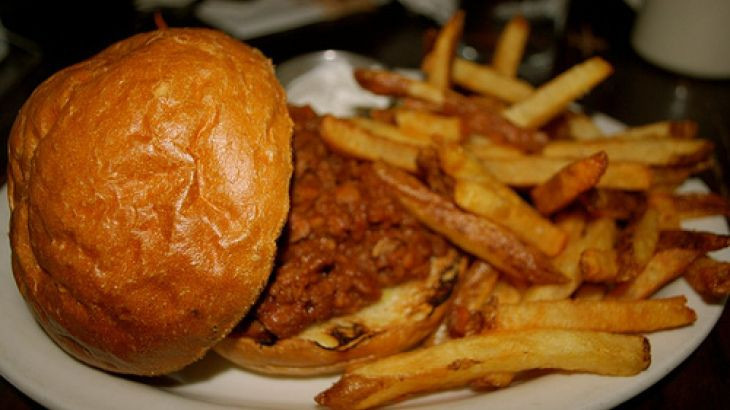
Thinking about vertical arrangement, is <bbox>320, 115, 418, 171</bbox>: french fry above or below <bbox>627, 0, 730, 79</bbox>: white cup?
above

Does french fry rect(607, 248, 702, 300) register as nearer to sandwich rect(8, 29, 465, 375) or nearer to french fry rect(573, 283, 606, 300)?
french fry rect(573, 283, 606, 300)

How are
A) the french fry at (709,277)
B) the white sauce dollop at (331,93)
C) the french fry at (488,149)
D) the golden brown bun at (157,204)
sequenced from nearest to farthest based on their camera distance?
1. the golden brown bun at (157,204)
2. the french fry at (709,277)
3. the french fry at (488,149)
4. the white sauce dollop at (331,93)

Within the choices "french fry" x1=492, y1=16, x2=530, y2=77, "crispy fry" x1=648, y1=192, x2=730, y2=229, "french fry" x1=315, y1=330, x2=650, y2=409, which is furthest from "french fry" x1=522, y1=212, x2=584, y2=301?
"french fry" x1=492, y1=16, x2=530, y2=77

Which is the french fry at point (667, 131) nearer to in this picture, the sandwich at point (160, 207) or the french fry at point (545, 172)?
the french fry at point (545, 172)

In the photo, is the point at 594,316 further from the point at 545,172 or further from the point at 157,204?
the point at 157,204

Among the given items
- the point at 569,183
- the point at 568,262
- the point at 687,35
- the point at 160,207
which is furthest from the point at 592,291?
the point at 687,35

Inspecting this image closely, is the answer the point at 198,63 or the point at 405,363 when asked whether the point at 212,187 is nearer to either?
the point at 198,63

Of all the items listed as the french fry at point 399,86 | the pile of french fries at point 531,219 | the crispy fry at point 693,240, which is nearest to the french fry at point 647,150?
the pile of french fries at point 531,219
